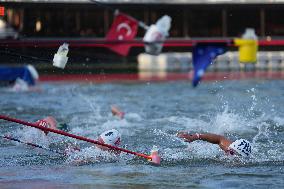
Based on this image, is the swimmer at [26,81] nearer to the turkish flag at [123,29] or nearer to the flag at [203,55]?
the turkish flag at [123,29]

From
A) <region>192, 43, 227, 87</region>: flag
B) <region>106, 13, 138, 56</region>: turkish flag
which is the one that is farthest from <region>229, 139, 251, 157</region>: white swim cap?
<region>106, 13, 138, 56</region>: turkish flag

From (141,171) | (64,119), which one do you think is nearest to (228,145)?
(141,171)

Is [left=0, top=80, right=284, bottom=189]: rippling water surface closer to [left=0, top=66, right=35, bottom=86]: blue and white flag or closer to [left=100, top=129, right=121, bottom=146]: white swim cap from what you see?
[left=100, top=129, right=121, bottom=146]: white swim cap

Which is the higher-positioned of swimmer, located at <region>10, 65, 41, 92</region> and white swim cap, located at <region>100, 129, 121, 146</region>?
white swim cap, located at <region>100, 129, 121, 146</region>

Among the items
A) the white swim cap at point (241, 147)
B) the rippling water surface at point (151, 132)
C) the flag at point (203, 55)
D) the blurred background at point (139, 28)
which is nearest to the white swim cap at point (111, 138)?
the rippling water surface at point (151, 132)

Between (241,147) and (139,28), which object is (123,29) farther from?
(139,28)

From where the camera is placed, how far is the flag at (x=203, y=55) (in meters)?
11.7

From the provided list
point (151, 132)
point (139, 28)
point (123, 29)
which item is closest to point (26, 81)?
point (123, 29)

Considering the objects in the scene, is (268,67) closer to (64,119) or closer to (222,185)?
(64,119)

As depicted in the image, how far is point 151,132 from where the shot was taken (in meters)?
15.9

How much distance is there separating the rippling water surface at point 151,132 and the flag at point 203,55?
129 centimetres

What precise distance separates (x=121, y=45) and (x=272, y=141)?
13.0ft

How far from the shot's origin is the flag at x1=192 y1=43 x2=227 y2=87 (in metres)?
11.7

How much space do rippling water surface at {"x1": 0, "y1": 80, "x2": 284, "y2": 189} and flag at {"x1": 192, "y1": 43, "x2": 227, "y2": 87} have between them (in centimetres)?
129
